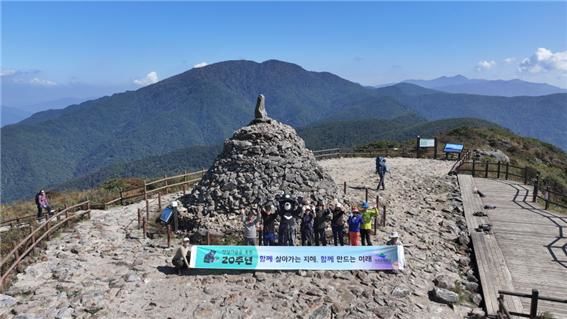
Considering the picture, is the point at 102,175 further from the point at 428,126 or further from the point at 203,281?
the point at 203,281

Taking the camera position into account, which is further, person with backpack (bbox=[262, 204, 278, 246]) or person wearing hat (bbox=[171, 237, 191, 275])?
person with backpack (bbox=[262, 204, 278, 246])

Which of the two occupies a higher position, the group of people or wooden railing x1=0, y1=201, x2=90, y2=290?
the group of people

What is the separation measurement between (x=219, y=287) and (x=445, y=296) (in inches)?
279

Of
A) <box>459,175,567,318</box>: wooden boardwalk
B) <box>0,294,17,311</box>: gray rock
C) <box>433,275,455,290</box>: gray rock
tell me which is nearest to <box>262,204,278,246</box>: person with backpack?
<box>433,275,455,290</box>: gray rock

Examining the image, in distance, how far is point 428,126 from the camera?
177000 millimetres

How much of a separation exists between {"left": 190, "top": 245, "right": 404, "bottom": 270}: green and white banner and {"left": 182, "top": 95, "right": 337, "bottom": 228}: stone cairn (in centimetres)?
432

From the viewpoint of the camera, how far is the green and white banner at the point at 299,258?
13.6m

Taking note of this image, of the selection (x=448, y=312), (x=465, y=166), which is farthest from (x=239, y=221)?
(x=465, y=166)

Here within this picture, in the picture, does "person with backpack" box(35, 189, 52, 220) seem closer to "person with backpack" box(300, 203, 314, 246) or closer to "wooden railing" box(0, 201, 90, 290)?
"wooden railing" box(0, 201, 90, 290)

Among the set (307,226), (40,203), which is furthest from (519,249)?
(40,203)

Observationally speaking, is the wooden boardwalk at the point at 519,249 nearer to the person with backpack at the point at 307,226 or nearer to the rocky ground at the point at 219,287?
the rocky ground at the point at 219,287

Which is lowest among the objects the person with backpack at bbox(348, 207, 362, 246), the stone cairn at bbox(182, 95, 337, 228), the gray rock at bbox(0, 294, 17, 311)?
the gray rock at bbox(0, 294, 17, 311)

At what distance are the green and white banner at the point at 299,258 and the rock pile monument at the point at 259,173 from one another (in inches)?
172

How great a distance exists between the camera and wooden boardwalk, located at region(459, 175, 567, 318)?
508 inches
